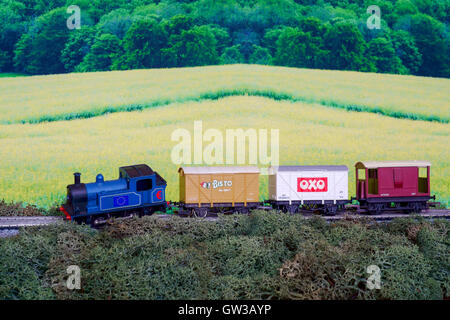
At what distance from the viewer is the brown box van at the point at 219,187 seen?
61.5 feet

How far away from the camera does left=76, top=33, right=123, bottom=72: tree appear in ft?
97.3

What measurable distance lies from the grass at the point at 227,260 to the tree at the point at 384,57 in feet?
56.8

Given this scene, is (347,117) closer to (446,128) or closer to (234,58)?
(446,128)

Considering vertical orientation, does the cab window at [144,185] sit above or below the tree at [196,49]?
below

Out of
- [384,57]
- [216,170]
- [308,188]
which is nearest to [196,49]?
[384,57]

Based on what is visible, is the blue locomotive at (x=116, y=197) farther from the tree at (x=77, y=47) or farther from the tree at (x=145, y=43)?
the tree at (x=77, y=47)

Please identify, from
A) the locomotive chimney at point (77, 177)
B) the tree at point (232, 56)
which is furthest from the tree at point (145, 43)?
the locomotive chimney at point (77, 177)

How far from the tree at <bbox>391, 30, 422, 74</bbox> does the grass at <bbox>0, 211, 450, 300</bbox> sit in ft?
57.4

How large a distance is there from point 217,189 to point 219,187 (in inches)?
4.0

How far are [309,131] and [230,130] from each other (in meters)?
3.90

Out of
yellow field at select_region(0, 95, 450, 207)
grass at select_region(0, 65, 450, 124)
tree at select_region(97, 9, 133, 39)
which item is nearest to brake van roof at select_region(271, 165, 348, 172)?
yellow field at select_region(0, 95, 450, 207)

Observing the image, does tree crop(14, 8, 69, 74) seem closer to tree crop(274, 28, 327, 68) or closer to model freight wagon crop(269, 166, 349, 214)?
tree crop(274, 28, 327, 68)

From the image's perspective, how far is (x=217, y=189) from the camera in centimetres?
1888

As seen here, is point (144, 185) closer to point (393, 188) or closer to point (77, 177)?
point (77, 177)
